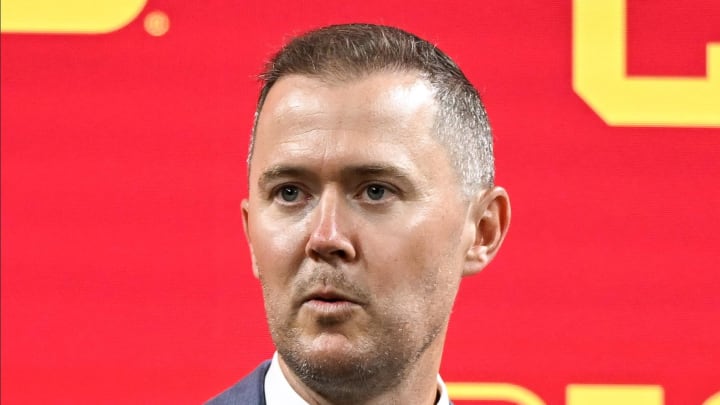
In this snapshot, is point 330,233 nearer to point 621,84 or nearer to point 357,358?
point 357,358

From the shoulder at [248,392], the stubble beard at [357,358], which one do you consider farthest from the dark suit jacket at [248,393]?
the stubble beard at [357,358]

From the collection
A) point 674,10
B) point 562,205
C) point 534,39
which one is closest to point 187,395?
point 562,205

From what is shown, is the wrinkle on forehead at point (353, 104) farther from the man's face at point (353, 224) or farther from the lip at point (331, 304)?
the lip at point (331, 304)

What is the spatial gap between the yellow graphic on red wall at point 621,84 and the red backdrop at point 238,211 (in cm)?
2

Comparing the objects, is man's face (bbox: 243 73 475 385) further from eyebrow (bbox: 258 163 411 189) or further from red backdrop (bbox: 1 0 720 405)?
red backdrop (bbox: 1 0 720 405)

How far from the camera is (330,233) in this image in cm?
154

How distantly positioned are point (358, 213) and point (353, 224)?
0.08 feet

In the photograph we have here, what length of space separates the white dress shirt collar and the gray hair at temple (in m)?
0.38

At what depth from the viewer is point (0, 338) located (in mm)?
2434

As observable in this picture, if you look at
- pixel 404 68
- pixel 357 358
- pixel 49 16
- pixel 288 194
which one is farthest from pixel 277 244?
pixel 49 16

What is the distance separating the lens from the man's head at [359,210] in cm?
157

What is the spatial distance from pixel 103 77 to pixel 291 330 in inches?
42.3

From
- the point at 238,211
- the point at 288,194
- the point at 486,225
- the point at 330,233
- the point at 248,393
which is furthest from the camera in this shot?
the point at 238,211

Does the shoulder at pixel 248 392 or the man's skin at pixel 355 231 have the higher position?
the man's skin at pixel 355 231
